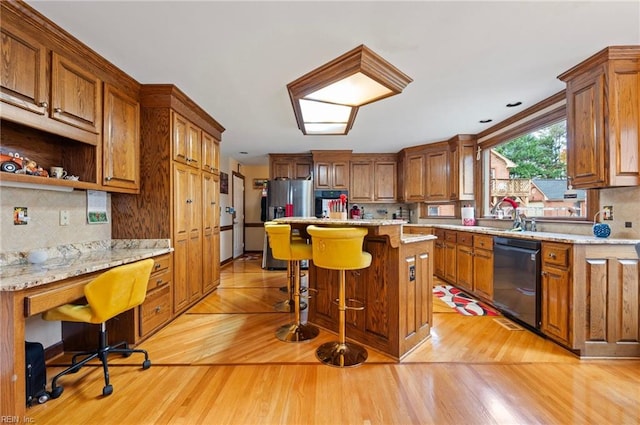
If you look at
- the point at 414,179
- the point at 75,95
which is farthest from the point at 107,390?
the point at 414,179

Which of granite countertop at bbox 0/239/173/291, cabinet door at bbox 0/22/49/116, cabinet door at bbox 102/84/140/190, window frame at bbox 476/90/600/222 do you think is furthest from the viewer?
window frame at bbox 476/90/600/222

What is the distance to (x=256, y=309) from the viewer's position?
119 inches

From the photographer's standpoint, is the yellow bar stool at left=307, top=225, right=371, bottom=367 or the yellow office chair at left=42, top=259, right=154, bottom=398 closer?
the yellow office chair at left=42, top=259, right=154, bottom=398

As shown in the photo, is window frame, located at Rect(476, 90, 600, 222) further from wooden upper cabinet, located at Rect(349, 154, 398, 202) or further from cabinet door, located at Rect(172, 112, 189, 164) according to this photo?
cabinet door, located at Rect(172, 112, 189, 164)

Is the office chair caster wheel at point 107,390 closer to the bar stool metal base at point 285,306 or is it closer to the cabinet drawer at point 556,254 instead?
the bar stool metal base at point 285,306

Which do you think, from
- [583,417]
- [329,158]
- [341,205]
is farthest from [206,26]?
[329,158]

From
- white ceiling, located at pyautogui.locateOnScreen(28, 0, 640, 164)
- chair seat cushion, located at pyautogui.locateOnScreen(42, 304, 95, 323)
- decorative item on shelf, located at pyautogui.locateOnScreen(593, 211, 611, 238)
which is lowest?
chair seat cushion, located at pyautogui.locateOnScreen(42, 304, 95, 323)

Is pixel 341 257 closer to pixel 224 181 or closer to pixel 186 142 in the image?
pixel 186 142

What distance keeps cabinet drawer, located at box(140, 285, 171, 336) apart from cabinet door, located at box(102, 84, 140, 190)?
1.05 meters

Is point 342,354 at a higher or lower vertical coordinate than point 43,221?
lower

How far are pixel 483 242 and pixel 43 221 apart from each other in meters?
4.23

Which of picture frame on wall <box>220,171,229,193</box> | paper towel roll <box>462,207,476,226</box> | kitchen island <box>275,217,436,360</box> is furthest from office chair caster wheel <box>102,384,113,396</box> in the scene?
paper towel roll <box>462,207,476,226</box>

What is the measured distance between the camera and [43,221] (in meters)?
1.96

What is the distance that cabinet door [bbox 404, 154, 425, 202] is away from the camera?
4895mm
